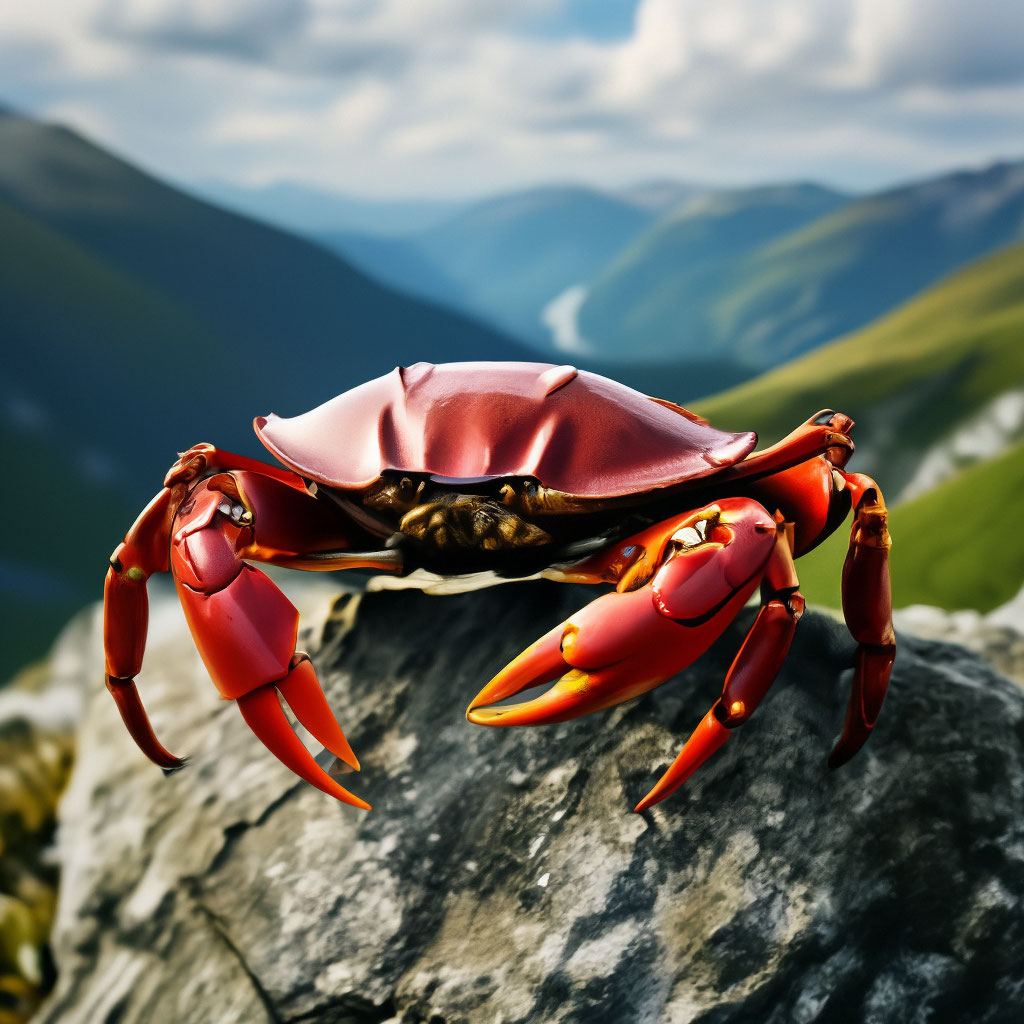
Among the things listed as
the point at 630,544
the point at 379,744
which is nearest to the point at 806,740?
the point at 630,544

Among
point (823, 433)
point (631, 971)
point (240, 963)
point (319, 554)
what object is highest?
point (823, 433)

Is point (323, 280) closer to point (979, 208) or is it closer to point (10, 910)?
point (10, 910)

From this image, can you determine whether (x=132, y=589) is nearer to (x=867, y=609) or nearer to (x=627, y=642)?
(x=627, y=642)

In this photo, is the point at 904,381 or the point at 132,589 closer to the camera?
the point at 132,589

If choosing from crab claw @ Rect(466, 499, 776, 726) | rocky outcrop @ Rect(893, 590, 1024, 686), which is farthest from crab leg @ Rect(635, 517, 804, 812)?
rocky outcrop @ Rect(893, 590, 1024, 686)

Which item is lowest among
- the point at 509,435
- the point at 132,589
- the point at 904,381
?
the point at 904,381

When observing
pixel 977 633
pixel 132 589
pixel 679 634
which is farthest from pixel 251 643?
pixel 977 633

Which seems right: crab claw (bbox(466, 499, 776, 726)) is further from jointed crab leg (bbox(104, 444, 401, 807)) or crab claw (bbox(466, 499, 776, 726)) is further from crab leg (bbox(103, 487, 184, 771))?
crab leg (bbox(103, 487, 184, 771))
